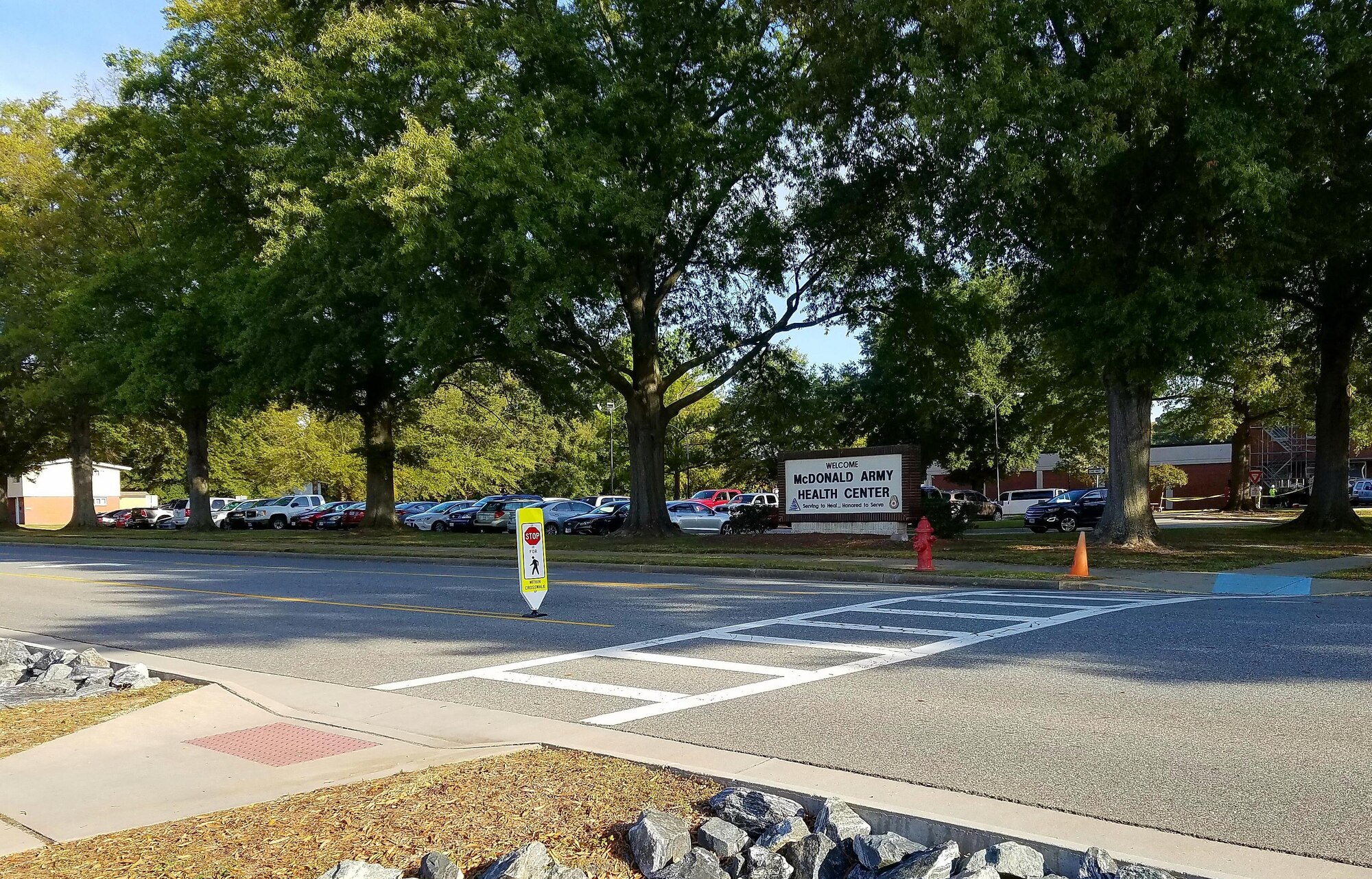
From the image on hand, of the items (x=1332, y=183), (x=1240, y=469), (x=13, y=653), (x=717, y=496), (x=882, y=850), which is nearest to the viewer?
(x=882, y=850)

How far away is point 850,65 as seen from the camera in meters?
20.9

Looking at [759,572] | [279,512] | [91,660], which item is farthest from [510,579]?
[279,512]

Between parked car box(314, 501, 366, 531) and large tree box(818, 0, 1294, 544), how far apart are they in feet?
109

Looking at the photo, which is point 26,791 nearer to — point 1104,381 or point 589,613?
point 589,613

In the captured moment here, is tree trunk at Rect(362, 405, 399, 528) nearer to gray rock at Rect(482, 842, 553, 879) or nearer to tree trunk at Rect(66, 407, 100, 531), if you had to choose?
tree trunk at Rect(66, 407, 100, 531)

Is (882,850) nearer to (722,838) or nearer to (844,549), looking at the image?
(722,838)

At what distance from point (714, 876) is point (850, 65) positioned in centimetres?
1936

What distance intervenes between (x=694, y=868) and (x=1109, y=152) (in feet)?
52.0

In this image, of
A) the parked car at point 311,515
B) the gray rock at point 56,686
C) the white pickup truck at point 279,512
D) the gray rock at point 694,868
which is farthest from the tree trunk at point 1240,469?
the gray rock at point 694,868

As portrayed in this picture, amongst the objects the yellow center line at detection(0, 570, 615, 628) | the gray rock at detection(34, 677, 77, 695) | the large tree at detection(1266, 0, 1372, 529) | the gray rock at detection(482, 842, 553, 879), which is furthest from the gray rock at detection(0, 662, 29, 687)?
the large tree at detection(1266, 0, 1372, 529)

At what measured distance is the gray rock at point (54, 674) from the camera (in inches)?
349

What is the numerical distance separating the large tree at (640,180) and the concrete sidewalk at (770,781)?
51.7ft

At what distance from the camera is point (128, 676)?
29.5ft

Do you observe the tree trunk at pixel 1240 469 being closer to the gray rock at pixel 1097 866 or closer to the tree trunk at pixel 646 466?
the tree trunk at pixel 646 466
